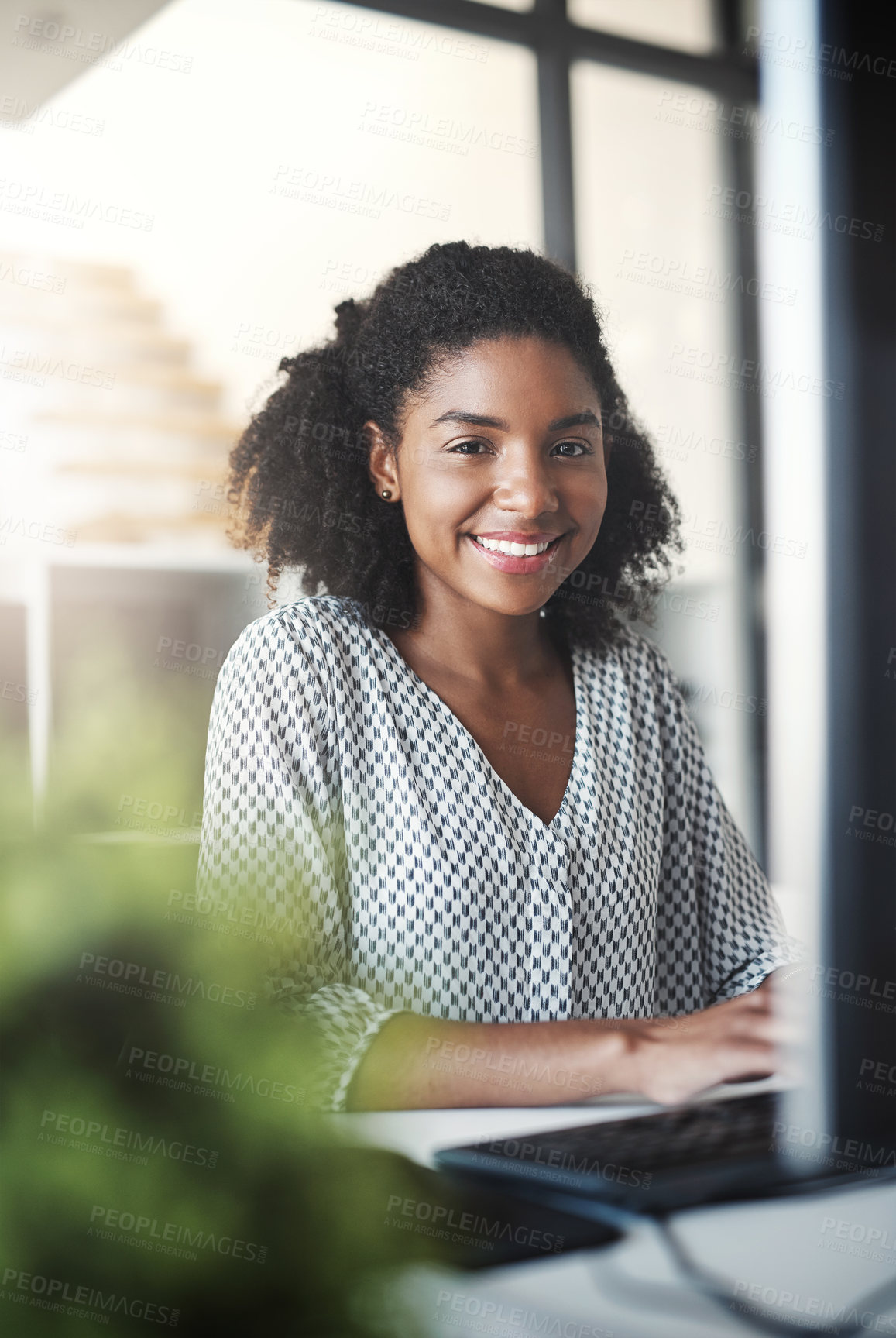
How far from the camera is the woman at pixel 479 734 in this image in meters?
Answer: 0.82

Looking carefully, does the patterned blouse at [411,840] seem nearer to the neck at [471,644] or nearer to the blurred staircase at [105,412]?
the neck at [471,644]

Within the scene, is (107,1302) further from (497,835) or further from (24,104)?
(24,104)

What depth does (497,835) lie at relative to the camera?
977 millimetres

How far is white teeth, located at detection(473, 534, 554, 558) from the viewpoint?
3.51 feet

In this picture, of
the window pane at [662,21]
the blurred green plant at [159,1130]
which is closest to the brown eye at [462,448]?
the blurred green plant at [159,1130]

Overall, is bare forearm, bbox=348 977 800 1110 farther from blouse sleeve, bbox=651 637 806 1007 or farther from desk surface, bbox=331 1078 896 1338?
blouse sleeve, bbox=651 637 806 1007

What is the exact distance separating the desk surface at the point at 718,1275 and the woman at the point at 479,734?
0.23 meters

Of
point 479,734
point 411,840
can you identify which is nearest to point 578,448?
point 479,734

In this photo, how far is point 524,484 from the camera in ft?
3.43

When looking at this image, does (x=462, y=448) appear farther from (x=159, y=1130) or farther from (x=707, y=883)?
(x=159, y=1130)

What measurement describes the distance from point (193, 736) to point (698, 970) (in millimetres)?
947

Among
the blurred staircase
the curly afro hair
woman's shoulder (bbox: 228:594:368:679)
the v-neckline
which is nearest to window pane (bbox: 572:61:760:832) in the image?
the blurred staircase

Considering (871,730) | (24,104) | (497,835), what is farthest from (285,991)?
(24,104)

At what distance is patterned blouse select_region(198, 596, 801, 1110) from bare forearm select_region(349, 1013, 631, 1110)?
0.04 m
